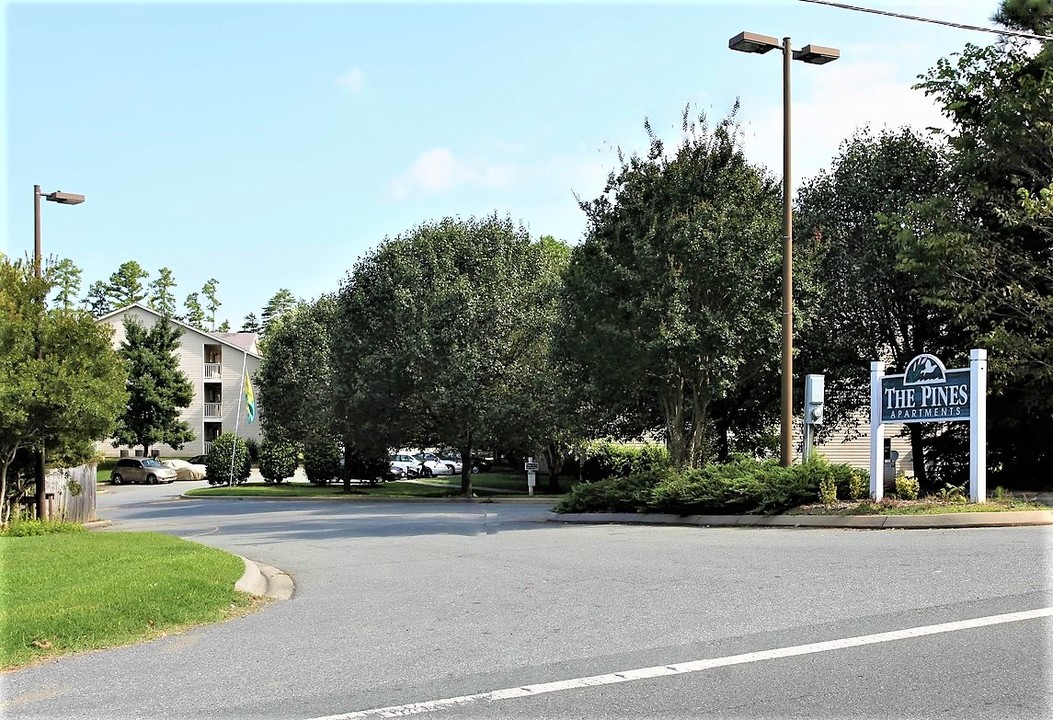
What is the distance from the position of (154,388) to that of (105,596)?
55205 mm

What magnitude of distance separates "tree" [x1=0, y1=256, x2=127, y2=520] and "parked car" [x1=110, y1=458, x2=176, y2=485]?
3601 cm

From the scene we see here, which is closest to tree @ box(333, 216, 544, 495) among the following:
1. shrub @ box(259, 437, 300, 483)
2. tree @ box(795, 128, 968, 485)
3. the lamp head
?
shrub @ box(259, 437, 300, 483)

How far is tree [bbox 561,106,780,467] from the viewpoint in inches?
762

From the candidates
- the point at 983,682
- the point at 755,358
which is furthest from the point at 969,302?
the point at 983,682

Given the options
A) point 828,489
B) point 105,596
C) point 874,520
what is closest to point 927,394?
point 828,489

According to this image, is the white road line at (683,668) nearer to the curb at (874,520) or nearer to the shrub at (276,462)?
the curb at (874,520)

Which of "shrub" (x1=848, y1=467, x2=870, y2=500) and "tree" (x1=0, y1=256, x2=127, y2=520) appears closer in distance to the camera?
"shrub" (x1=848, y1=467, x2=870, y2=500)

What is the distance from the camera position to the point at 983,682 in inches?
251

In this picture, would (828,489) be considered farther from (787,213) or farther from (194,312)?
(194,312)

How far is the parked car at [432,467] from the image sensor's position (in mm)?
62237

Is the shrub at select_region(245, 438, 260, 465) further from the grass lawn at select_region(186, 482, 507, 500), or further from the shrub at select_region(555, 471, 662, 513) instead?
the shrub at select_region(555, 471, 662, 513)

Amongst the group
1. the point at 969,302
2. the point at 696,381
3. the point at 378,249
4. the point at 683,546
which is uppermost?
the point at 378,249

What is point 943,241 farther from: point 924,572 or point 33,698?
point 33,698

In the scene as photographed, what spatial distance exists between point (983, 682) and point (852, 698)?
35.8 inches
